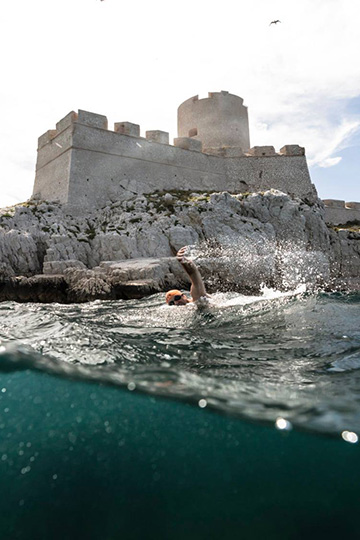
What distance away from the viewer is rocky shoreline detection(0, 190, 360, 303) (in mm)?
13781

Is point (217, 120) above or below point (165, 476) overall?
above

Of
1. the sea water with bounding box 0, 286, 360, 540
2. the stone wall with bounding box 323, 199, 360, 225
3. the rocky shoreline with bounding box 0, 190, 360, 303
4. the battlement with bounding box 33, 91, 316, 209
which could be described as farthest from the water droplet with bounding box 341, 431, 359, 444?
the stone wall with bounding box 323, 199, 360, 225

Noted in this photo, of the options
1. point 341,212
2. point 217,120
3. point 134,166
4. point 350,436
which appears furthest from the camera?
point 341,212

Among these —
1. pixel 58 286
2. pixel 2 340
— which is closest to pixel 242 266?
pixel 58 286

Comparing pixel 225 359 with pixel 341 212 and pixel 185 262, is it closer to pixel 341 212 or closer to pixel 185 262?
pixel 185 262

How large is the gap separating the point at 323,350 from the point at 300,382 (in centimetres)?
113

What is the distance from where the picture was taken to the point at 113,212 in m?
22.7

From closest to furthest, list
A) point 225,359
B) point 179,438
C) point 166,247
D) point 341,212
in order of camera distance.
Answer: point 179,438 → point 225,359 → point 166,247 → point 341,212

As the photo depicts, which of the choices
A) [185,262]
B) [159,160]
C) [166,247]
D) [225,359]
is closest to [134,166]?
[159,160]

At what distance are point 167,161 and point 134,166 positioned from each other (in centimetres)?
339

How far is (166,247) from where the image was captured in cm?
1928

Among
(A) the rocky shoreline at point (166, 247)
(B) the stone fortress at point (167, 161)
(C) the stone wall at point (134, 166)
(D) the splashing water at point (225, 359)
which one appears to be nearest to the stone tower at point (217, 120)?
(B) the stone fortress at point (167, 161)

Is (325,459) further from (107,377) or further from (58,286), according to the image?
(58,286)

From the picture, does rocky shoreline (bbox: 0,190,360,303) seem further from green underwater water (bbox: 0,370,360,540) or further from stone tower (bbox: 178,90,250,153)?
stone tower (bbox: 178,90,250,153)
